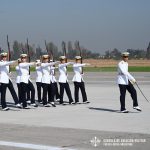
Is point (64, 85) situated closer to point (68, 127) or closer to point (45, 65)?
point (45, 65)

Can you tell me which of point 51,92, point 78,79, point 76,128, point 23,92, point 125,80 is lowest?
point 76,128

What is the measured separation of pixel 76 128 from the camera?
13.8 metres

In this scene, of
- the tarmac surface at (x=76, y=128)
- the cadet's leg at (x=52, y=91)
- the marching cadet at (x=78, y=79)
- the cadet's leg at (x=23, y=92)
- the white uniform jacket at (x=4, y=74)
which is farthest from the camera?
the marching cadet at (x=78, y=79)

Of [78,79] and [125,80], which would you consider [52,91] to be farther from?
[125,80]

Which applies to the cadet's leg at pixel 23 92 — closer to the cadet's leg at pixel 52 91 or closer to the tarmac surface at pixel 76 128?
the tarmac surface at pixel 76 128

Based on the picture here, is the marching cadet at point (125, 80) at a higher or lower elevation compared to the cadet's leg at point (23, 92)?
higher

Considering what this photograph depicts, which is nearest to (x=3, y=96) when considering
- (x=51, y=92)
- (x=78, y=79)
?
(x=51, y=92)

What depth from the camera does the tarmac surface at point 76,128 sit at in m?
11.3

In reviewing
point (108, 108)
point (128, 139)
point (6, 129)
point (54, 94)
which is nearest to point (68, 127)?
point (6, 129)

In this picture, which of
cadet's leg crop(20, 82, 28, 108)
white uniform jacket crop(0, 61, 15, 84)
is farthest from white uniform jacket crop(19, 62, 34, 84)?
white uniform jacket crop(0, 61, 15, 84)

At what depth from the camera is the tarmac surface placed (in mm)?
11320

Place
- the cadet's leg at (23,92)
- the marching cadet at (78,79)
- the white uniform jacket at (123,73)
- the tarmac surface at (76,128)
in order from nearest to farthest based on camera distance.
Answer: the tarmac surface at (76,128) < the white uniform jacket at (123,73) < the cadet's leg at (23,92) < the marching cadet at (78,79)

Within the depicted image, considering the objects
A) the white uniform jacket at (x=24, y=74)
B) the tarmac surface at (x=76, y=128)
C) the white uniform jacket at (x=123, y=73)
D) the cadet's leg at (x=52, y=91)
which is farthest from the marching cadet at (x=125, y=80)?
the white uniform jacket at (x=24, y=74)

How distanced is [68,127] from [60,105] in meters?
6.47
